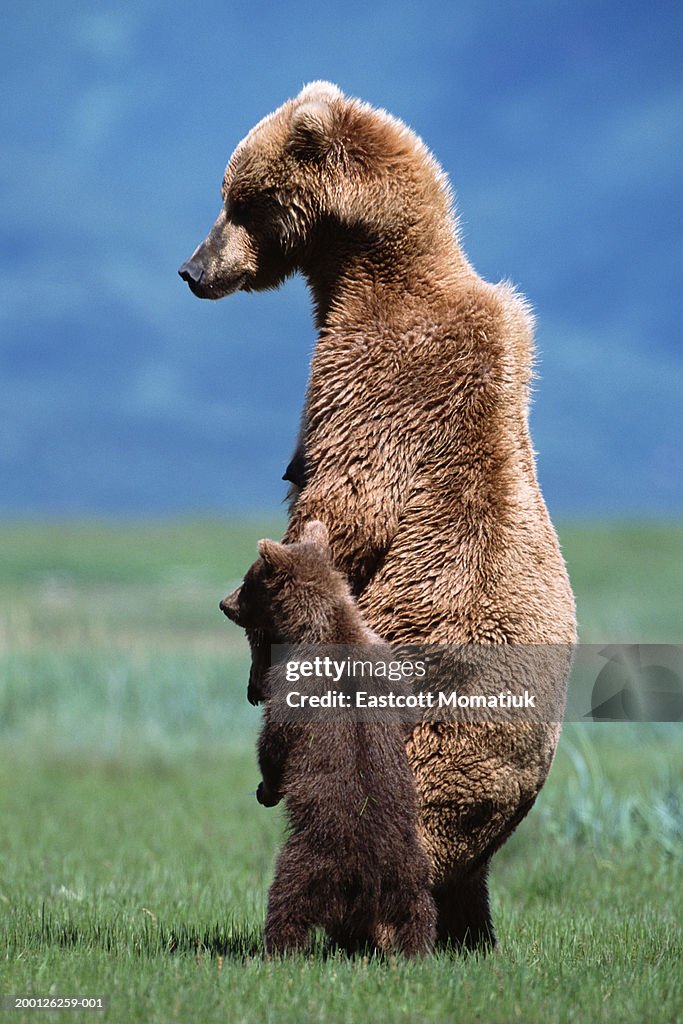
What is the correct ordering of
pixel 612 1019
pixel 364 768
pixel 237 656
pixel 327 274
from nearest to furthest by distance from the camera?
1. pixel 612 1019
2. pixel 364 768
3. pixel 327 274
4. pixel 237 656

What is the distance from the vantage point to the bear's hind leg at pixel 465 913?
4359 mm

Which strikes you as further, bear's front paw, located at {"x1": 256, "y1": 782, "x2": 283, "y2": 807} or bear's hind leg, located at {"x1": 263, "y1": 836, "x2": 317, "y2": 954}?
bear's front paw, located at {"x1": 256, "y1": 782, "x2": 283, "y2": 807}

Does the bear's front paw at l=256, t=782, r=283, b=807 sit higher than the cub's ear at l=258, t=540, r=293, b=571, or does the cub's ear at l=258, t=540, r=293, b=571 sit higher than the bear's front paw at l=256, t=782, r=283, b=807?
the cub's ear at l=258, t=540, r=293, b=571

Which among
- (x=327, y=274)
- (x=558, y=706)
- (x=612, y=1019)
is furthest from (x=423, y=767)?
(x=327, y=274)

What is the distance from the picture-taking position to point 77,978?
383cm

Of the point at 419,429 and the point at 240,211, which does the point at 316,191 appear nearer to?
the point at 240,211

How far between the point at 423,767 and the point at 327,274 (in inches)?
67.1

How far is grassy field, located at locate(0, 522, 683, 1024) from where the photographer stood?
11.7 ft

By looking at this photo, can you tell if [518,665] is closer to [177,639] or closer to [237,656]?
[237,656]

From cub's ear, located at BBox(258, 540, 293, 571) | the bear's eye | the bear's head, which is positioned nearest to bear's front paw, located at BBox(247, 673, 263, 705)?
cub's ear, located at BBox(258, 540, 293, 571)
